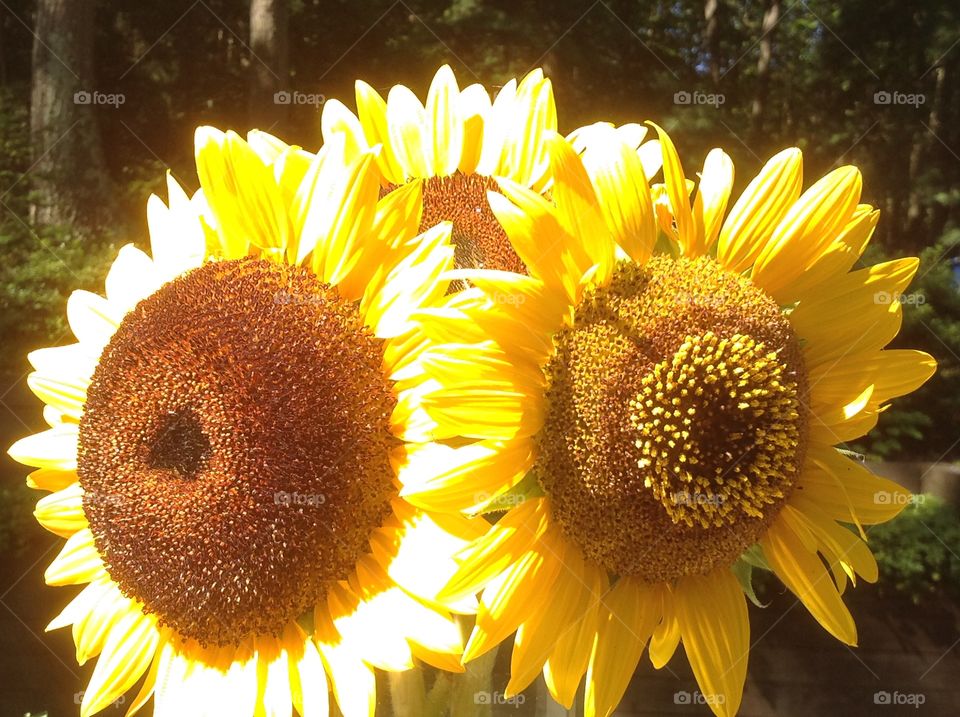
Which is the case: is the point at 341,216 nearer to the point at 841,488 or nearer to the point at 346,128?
the point at 346,128

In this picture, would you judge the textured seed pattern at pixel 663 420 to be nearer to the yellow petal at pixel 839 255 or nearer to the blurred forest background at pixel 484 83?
the yellow petal at pixel 839 255

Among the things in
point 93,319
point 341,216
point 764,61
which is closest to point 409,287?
point 341,216

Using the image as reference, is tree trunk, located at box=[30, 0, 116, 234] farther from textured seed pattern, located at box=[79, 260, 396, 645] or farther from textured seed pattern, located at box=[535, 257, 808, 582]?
textured seed pattern, located at box=[535, 257, 808, 582]

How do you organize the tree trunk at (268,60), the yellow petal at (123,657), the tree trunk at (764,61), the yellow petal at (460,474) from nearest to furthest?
the yellow petal at (460,474) → the yellow petal at (123,657) → the tree trunk at (268,60) → the tree trunk at (764,61)

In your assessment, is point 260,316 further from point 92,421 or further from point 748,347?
A: point 748,347

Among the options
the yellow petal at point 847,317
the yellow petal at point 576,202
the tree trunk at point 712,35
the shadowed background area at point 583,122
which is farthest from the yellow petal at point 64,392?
the tree trunk at point 712,35

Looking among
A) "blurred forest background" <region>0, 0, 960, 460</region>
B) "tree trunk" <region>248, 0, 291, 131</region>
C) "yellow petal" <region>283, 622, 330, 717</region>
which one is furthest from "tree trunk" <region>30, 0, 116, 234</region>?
"yellow petal" <region>283, 622, 330, 717</region>

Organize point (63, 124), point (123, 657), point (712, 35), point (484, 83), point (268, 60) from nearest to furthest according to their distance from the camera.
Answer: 1. point (123, 657)
2. point (63, 124)
3. point (268, 60)
4. point (484, 83)
5. point (712, 35)

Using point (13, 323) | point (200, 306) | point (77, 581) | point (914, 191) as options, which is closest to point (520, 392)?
point (200, 306)
